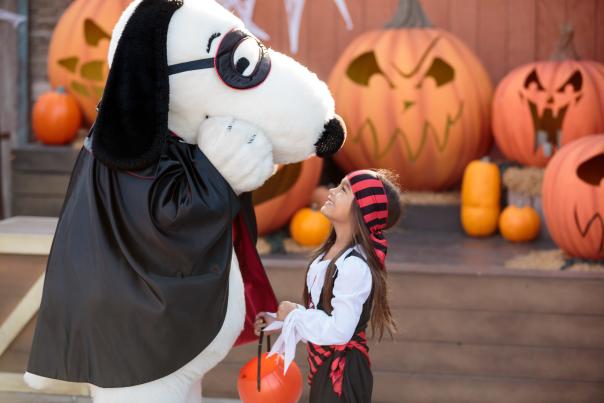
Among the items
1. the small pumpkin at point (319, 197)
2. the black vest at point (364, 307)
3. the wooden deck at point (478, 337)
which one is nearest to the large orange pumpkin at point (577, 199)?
the wooden deck at point (478, 337)

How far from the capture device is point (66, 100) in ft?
17.4

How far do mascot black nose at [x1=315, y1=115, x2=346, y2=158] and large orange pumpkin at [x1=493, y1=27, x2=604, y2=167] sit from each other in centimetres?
270

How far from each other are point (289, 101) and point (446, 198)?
3.03 meters

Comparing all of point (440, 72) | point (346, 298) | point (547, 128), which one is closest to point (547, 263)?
point (547, 128)

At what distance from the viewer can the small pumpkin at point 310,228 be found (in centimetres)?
446

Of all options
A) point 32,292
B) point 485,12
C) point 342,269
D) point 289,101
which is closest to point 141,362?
point 342,269

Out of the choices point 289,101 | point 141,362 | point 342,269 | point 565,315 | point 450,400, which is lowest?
point 450,400

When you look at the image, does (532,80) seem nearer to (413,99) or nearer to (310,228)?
(413,99)

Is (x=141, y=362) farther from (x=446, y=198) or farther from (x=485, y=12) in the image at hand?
(x=485, y=12)

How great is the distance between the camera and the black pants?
97.5 inches

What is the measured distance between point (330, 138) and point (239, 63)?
317 mm

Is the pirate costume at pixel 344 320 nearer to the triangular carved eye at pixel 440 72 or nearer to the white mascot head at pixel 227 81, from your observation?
the white mascot head at pixel 227 81

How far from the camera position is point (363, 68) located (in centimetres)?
515

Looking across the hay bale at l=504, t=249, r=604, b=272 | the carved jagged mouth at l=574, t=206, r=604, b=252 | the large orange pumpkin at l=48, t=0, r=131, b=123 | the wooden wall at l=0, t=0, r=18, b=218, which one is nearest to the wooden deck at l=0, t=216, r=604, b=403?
the hay bale at l=504, t=249, r=604, b=272
